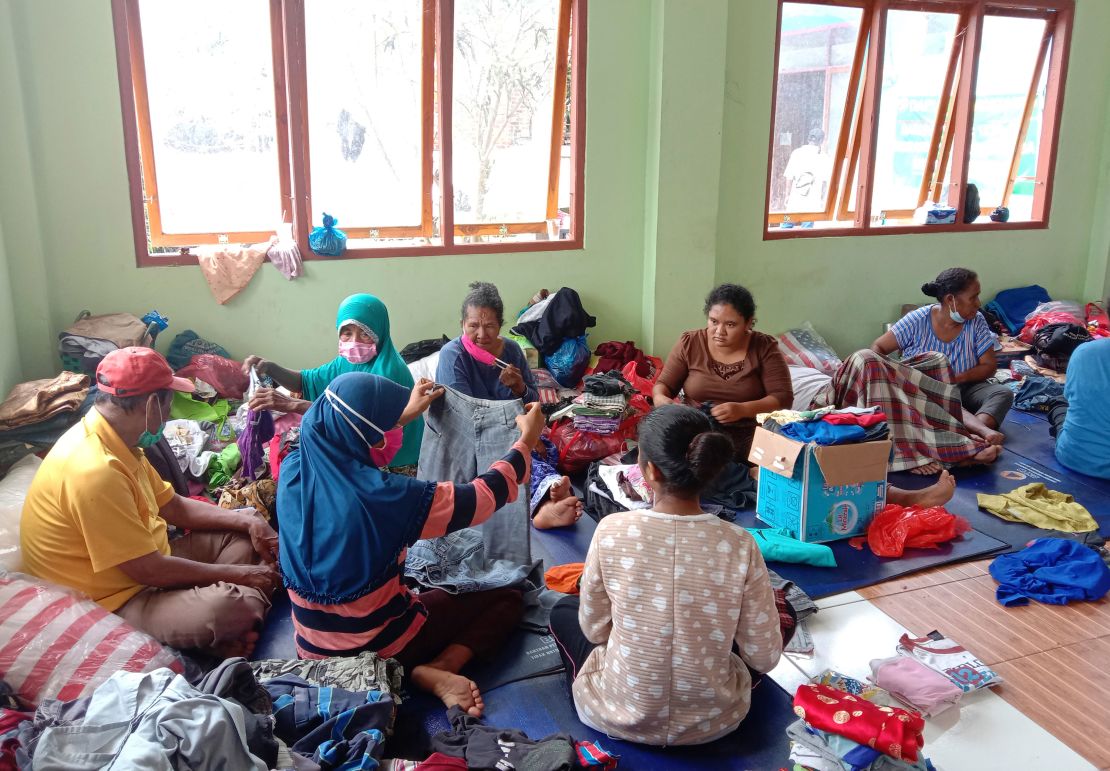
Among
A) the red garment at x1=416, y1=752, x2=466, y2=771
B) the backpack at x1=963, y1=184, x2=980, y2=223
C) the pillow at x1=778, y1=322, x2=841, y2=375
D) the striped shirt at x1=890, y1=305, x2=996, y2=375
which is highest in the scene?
the backpack at x1=963, y1=184, x2=980, y2=223

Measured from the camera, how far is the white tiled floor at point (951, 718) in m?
2.38

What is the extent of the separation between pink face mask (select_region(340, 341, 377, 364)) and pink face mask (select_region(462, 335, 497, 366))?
0.40 m

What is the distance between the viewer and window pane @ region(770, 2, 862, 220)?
6.13 metres

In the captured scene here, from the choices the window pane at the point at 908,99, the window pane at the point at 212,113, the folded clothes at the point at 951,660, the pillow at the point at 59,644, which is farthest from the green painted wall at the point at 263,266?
the folded clothes at the point at 951,660

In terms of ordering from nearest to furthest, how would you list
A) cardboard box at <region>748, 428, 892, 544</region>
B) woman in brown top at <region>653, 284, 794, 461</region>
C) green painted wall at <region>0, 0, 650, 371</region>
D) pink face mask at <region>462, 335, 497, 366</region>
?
cardboard box at <region>748, 428, 892, 544</region> < pink face mask at <region>462, 335, 497, 366</region> < woman in brown top at <region>653, 284, 794, 461</region> < green painted wall at <region>0, 0, 650, 371</region>

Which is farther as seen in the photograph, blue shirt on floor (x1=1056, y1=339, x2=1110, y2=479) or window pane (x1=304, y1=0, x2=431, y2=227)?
window pane (x1=304, y1=0, x2=431, y2=227)

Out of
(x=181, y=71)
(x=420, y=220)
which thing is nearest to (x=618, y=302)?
(x=420, y=220)

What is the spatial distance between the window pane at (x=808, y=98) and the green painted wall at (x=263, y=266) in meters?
1.25

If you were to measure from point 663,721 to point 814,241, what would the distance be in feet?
16.0

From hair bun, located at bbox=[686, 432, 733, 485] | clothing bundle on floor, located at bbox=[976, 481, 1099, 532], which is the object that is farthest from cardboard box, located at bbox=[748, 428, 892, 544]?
hair bun, located at bbox=[686, 432, 733, 485]

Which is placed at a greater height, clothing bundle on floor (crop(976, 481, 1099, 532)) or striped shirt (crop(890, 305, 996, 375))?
striped shirt (crop(890, 305, 996, 375))

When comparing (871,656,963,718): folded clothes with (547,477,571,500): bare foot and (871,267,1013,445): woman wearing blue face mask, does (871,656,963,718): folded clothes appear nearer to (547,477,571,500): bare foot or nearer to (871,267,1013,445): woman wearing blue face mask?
(547,477,571,500): bare foot

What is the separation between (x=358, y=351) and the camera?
351cm

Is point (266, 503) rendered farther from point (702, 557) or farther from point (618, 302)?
point (618, 302)
